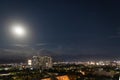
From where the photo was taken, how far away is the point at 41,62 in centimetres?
11988

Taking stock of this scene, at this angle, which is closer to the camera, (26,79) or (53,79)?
(53,79)

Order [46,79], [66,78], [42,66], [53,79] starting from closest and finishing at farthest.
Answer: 1. [53,79]
2. [46,79]
3. [66,78]
4. [42,66]

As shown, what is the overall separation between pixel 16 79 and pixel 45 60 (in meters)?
66.5

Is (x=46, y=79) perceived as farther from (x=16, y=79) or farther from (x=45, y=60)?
(x=45, y=60)

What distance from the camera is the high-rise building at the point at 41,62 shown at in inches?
4648

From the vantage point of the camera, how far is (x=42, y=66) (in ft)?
383

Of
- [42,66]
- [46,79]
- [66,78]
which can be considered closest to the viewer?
[46,79]

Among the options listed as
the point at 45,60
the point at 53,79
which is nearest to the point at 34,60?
the point at 45,60

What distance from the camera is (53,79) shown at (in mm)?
45469

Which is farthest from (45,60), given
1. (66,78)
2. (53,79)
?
(53,79)

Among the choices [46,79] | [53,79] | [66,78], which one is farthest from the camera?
[66,78]

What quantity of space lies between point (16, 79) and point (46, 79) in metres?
6.43

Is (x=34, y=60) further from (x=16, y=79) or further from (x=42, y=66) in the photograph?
(x=16, y=79)

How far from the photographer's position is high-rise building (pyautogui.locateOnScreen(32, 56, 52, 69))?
118062 millimetres
